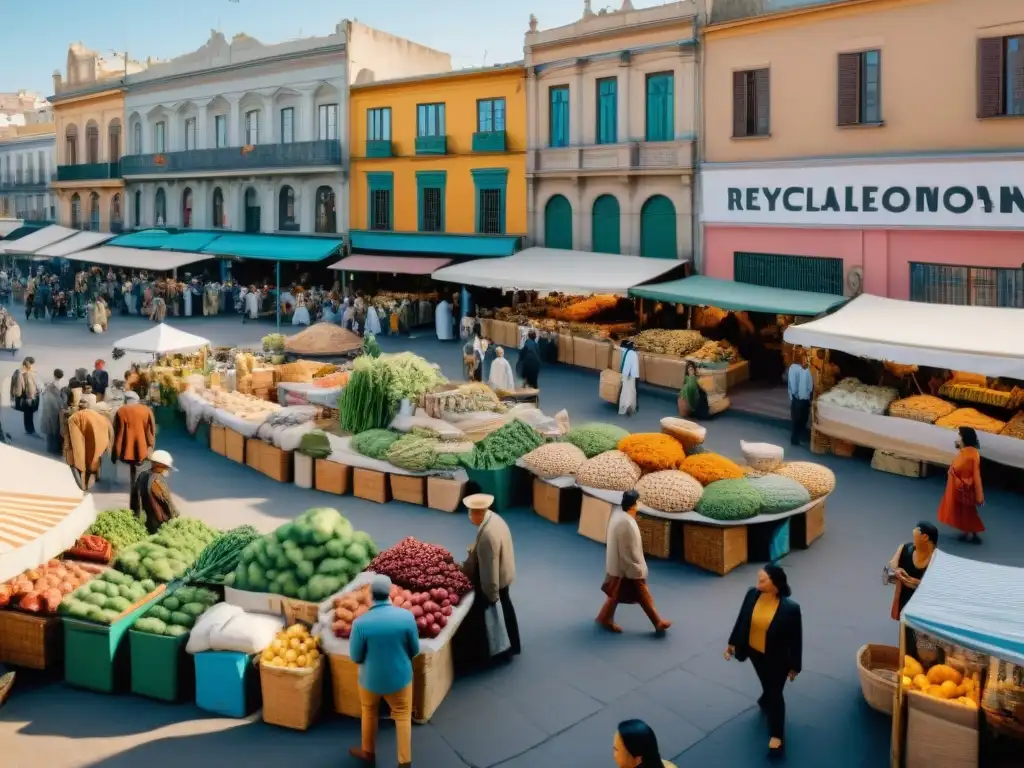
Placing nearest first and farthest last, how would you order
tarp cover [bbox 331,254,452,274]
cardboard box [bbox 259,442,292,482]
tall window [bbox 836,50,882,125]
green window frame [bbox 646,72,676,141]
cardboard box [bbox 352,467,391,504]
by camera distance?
cardboard box [bbox 352,467,391,504], cardboard box [bbox 259,442,292,482], tall window [bbox 836,50,882,125], green window frame [bbox 646,72,676,141], tarp cover [bbox 331,254,452,274]

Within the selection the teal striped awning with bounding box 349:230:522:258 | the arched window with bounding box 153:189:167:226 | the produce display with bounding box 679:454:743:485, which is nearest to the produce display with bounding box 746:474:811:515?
the produce display with bounding box 679:454:743:485

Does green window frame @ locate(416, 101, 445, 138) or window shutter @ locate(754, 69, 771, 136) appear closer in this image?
window shutter @ locate(754, 69, 771, 136)

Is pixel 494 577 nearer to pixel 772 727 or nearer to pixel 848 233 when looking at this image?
pixel 772 727

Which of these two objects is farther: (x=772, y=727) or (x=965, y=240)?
(x=965, y=240)

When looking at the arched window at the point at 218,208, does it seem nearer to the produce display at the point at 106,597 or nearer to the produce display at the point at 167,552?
the produce display at the point at 167,552

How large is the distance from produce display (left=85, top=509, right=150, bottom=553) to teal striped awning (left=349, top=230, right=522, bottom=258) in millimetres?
19885

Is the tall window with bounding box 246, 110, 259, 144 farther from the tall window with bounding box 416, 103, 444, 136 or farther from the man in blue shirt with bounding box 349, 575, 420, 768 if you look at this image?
the man in blue shirt with bounding box 349, 575, 420, 768

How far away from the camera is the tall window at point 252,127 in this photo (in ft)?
123

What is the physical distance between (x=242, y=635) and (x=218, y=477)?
743 centimetres

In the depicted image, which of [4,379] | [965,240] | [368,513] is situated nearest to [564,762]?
[368,513]

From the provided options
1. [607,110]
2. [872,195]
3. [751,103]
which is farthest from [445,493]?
[607,110]

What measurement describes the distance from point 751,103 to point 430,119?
1243 cm

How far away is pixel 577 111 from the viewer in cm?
2664

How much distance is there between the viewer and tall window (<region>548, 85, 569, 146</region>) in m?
27.1
